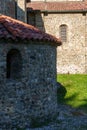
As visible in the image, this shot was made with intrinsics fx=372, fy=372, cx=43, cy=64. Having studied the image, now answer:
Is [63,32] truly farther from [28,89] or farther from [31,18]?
[28,89]

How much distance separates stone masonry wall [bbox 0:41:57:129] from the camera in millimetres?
12312

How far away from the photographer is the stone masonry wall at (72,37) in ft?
101

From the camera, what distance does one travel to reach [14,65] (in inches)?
509

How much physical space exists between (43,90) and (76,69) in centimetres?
1737

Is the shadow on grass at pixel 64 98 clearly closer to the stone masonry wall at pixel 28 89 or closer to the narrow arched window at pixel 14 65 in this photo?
the stone masonry wall at pixel 28 89

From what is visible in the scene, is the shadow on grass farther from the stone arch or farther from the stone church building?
the stone arch

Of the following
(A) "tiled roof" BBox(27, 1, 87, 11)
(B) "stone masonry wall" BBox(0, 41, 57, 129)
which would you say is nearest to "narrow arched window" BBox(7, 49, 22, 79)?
(B) "stone masonry wall" BBox(0, 41, 57, 129)

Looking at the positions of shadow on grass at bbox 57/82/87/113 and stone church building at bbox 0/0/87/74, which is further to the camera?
stone church building at bbox 0/0/87/74

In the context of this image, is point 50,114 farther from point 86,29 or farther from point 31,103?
point 86,29

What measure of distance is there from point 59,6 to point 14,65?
765 inches

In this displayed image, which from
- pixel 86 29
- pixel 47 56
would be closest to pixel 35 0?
pixel 86 29

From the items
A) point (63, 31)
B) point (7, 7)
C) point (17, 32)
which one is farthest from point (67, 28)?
point (17, 32)

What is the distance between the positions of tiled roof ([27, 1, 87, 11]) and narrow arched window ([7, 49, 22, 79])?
18438 millimetres

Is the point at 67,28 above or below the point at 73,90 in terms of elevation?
above
